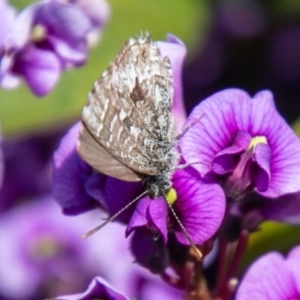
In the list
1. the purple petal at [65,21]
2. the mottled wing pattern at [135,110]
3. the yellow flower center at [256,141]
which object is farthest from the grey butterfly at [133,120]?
the purple petal at [65,21]

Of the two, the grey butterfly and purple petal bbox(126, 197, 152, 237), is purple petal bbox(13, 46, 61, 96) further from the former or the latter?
purple petal bbox(126, 197, 152, 237)

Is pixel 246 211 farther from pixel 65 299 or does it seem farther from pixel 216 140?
pixel 65 299

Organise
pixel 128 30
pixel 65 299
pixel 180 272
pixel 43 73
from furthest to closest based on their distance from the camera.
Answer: pixel 128 30 < pixel 43 73 < pixel 180 272 < pixel 65 299

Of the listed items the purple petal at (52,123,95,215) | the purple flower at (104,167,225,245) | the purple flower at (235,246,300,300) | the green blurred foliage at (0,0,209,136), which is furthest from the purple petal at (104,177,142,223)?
the green blurred foliage at (0,0,209,136)

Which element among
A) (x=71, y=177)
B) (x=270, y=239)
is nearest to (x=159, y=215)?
(x=71, y=177)

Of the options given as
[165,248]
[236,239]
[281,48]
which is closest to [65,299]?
[165,248]
